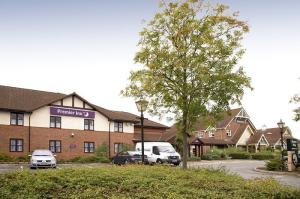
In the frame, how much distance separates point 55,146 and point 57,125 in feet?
7.84

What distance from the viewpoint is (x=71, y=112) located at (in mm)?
42719

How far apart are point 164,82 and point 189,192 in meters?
9.06

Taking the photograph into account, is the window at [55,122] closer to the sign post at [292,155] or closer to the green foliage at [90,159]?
the green foliage at [90,159]

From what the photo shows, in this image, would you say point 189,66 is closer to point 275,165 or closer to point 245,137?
point 275,165

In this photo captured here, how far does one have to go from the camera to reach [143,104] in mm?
19641

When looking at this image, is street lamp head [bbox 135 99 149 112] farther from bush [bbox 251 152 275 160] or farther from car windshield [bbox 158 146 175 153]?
bush [bbox 251 152 275 160]

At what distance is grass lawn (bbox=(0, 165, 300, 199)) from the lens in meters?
10.4

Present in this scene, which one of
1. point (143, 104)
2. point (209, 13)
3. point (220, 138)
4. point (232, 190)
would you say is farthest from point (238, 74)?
point (220, 138)

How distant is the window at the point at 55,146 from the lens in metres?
41.1

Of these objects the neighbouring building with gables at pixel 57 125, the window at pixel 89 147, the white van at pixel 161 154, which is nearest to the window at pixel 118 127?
the neighbouring building with gables at pixel 57 125

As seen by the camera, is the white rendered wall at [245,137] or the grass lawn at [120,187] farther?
the white rendered wall at [245,137]

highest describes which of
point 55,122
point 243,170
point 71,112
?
point 71,112

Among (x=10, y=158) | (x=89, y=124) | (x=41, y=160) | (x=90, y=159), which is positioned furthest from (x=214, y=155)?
(x=41, y=160)

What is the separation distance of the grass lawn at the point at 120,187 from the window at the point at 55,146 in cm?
2945
